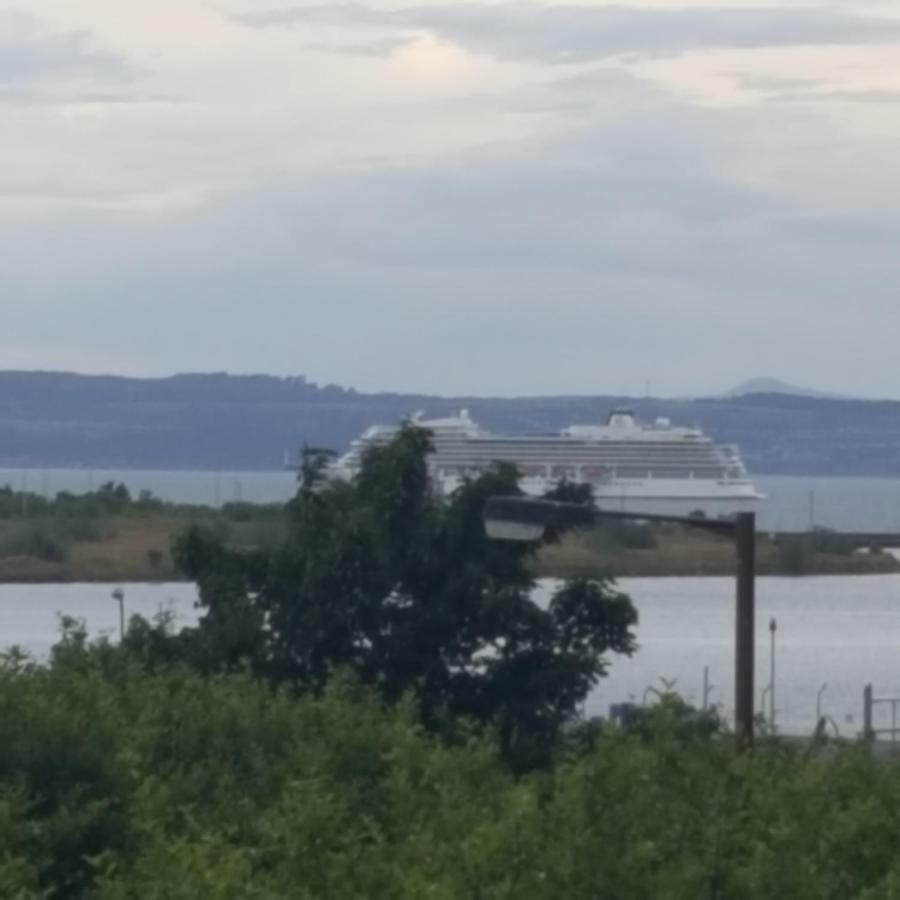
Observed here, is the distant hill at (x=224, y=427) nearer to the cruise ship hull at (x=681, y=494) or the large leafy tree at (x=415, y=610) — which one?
the cruise ship hull at (x=681, y=494)

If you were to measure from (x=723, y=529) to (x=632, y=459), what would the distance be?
89907mm

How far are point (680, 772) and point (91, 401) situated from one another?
153057 millimetres

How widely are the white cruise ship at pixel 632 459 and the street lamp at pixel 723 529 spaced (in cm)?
8515

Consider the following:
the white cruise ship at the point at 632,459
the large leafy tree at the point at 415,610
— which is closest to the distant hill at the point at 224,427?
the white cruise ship at the point at 632,459

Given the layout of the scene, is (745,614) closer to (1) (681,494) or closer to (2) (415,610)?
(2) (415,610)

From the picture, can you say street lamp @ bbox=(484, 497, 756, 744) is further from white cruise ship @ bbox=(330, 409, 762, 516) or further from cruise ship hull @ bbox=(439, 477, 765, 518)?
white cruise ship @ bbox=(330, 409, 762, 516)

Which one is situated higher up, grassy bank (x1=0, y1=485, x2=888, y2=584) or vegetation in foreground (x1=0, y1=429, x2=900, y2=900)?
vegetation in foreground (x1=0, y1=429, x2=900, y2=900)

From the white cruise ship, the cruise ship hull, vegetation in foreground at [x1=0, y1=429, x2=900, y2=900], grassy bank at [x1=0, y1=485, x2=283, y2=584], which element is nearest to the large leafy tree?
vegetation in foreground at [x1=0, y1=429, x2=900, y2=900]

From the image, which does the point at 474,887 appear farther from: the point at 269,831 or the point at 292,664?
the point at 292,664

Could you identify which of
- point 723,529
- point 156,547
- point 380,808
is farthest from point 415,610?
point 156,547

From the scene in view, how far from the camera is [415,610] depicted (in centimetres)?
2223

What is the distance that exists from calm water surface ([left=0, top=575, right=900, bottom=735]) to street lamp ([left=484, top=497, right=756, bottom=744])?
13.2 meters

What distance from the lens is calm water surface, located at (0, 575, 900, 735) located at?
130ft

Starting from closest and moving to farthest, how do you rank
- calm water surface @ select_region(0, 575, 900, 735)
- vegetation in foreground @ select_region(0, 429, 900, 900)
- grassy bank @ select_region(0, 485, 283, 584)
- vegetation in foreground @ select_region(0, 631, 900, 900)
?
vegetation in foreground @ select_region(0, 631, 900, 900)
vegetation in foreground @ select_region(0, 429, 900, 900)
calm water surface @ select_region(0, 575, 900, 735)
grassy bank @ select_region(0, 485, 283, 584)
